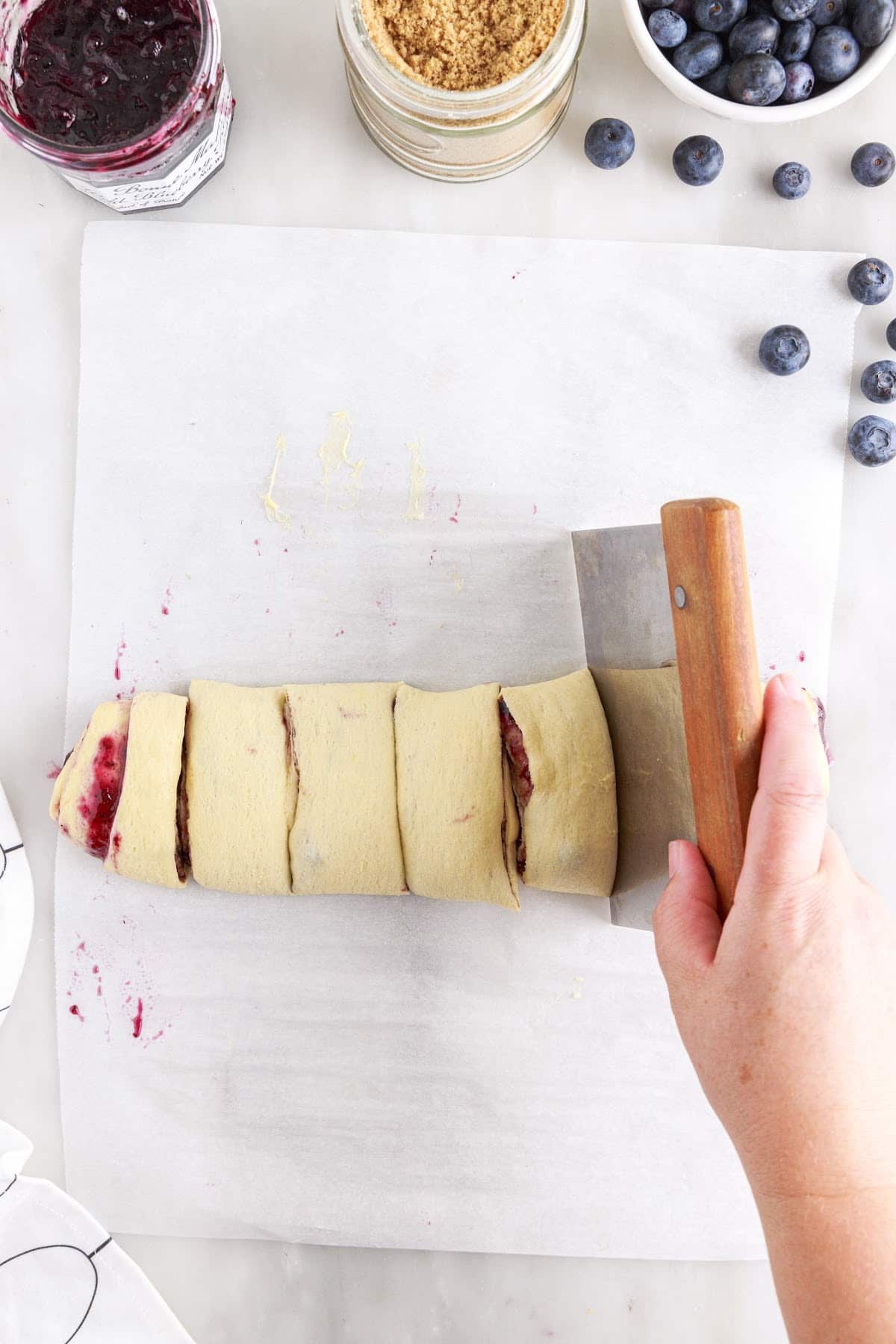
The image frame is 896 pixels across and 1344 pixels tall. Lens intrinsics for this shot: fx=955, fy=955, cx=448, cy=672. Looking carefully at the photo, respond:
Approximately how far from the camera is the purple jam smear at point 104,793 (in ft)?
4.21

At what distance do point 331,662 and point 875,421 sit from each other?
0.86 metres

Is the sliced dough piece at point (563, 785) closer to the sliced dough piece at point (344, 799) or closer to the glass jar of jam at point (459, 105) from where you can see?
the sliced dough piece at point (344, 799)

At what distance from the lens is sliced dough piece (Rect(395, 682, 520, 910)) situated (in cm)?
125

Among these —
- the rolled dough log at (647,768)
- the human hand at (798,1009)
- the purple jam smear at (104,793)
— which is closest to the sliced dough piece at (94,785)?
the purple jam smear at (104,793)

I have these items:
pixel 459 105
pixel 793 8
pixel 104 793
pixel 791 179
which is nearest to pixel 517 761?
pixel 104 793

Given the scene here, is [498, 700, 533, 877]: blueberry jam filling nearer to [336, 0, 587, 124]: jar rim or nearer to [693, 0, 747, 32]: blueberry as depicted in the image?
[336, 0, 587, 124]: jar rim

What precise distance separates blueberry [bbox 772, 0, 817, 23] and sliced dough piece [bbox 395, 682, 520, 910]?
95 cm

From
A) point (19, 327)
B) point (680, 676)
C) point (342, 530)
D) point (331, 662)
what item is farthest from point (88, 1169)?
point (19, 327)

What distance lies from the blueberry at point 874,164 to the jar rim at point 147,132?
90 centimetres

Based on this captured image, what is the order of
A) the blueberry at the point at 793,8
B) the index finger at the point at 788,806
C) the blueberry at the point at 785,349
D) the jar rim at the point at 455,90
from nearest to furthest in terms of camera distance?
the index finger at the point at 788,806 < the jar rim at the point at 455,90 < the blueberry at the point at 793,8 < the blueberry at the point at 785,349

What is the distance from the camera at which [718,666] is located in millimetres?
951

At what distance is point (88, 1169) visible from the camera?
1413mm

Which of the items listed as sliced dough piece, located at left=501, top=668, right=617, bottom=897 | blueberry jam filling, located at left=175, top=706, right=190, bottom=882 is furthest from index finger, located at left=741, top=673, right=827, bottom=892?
blueberry jam filling, located at left=175, top=706, right=190, bottom=882

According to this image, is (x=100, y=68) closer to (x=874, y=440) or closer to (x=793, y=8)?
(x=793, y=8)
